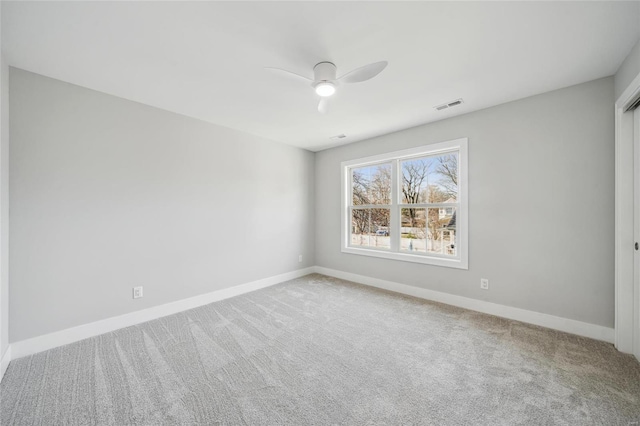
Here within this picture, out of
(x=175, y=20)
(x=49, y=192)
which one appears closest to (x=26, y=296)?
(x=49, y=192)

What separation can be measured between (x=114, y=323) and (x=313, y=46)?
3415mm

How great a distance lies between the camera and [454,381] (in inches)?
72.6

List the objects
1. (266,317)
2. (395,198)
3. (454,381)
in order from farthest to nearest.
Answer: (395,198), (266,317), (454,381)

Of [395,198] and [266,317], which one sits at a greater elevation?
[395,198]

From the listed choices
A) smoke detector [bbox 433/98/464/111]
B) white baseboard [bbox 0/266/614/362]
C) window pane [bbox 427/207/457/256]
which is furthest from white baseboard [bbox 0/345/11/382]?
smoke detector [bbox 433/98/464/111]

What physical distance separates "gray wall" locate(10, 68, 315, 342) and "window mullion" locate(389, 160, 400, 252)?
7.29ft

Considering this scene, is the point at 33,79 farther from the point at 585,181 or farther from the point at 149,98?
the point at 585,181

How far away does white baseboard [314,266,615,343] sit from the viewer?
244 centimetres

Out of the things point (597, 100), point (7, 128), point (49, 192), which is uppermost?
point (597, 100)

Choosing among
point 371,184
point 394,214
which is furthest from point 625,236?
point 371,184

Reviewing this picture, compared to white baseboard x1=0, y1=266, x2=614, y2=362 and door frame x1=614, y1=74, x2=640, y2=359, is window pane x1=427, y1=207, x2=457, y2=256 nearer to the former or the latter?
white baseboard x1=0, y1=266, x2=614, y2=362

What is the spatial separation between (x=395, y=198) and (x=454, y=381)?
8.85ft

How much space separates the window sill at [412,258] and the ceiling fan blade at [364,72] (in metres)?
2.66

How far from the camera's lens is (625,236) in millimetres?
2189
